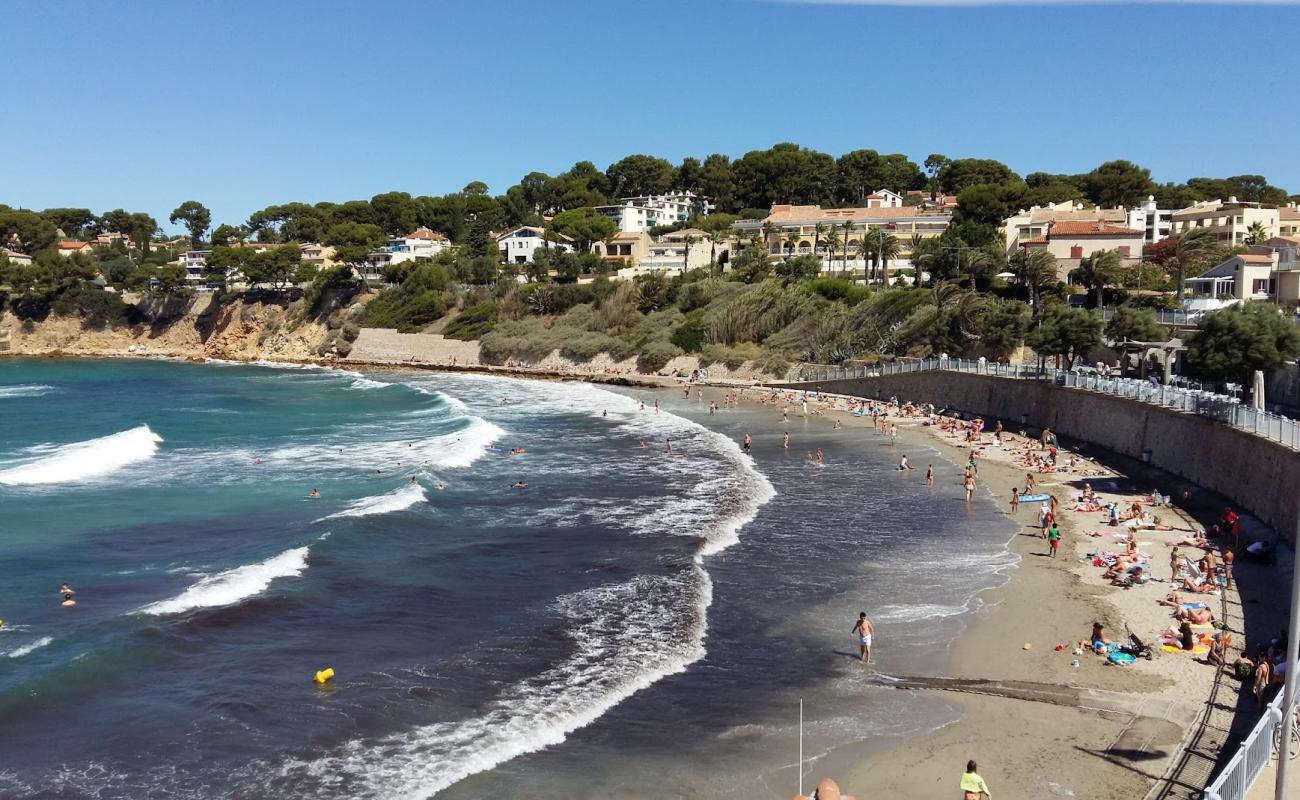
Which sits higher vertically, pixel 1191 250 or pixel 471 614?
pixel 1191 250

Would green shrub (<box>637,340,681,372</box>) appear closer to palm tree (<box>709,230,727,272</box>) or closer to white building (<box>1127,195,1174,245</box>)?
palm tree (<box>709,230,727,272</box>)

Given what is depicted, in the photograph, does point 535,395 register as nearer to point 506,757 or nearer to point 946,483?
point 946,483

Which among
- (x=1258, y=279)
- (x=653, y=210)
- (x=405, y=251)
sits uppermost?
(x=653, y=210)

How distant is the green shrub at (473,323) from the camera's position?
77.6 meters

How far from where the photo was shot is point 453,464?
3425cm

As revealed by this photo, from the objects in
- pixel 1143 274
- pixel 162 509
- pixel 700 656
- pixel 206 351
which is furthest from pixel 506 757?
pixel 206 351

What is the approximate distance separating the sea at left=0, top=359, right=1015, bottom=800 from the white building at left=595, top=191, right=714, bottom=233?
7225 centimetres

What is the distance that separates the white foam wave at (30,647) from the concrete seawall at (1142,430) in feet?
62.3

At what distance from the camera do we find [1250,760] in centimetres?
983

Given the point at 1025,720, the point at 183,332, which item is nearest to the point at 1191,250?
the point at 1025,720

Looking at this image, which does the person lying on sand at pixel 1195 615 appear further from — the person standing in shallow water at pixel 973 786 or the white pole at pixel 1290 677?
the white pole at pixel 1290 677

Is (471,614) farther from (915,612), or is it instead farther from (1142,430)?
(1142,430)

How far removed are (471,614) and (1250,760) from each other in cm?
1298

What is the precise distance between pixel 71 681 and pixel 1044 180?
97.3 meters
